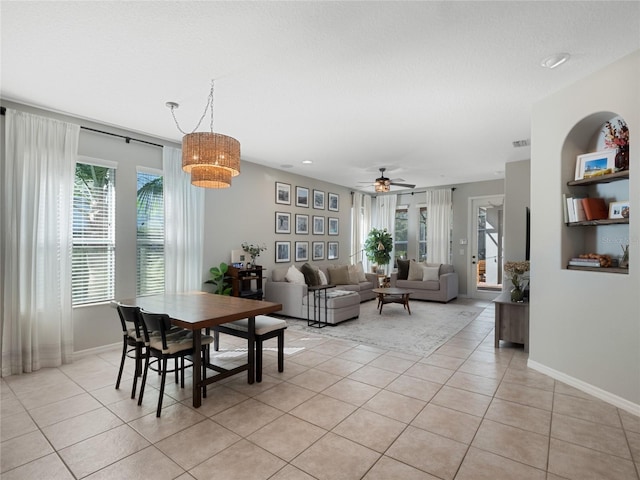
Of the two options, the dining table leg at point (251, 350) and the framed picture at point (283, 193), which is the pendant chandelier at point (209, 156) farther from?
the framed picture at point (283, 193)

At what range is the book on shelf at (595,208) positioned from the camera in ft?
10.0

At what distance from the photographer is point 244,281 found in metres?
5.73

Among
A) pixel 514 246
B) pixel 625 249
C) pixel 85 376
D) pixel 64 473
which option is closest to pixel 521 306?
pixel 625 249

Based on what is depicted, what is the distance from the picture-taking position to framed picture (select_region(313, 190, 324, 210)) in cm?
763

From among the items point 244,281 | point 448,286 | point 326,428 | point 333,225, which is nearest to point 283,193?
point 333,225

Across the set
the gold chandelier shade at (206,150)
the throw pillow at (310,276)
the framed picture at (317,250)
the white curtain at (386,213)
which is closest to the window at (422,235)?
the white curtain at (386,213)

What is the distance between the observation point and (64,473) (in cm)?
194

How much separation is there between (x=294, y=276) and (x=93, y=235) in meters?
3.21

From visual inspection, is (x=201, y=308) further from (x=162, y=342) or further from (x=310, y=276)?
(x=310, y=276)

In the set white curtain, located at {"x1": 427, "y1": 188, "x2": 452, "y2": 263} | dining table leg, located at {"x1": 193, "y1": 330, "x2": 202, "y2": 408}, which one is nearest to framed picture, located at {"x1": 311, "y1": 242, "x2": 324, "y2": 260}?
white curtain, located at {"x1": 427, "y1": 188, "x2": 452, "y2": 263}

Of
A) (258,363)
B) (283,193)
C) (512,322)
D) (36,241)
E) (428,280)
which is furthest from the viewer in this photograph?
(428,280)

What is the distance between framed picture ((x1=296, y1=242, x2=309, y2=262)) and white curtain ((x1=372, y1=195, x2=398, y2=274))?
2922 millimetres

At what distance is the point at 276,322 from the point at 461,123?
10.5 feet

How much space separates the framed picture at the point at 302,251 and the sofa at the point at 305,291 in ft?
1.55
